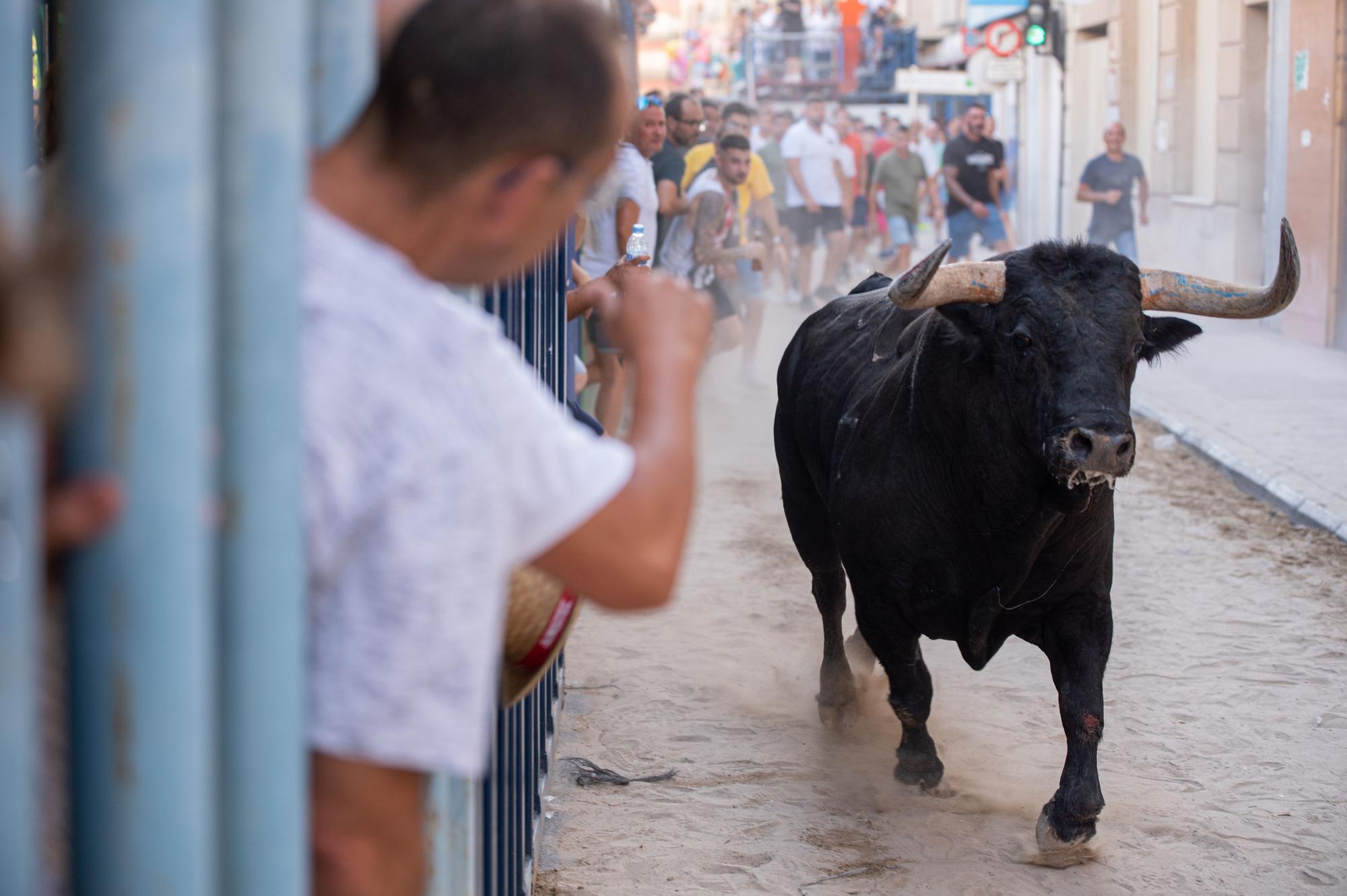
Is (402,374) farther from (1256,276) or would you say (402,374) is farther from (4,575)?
(1256,276)

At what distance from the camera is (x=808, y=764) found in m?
4.89

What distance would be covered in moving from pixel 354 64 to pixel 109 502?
0.54 m

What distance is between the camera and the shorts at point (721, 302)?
10.7 meters

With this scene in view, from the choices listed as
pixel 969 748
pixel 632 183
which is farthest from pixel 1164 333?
pixel 632 183

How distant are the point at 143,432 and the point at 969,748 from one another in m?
4.32

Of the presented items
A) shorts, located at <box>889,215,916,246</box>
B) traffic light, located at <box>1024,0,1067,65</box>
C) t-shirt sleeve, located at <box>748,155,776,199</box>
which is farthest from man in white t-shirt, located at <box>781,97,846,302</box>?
t-shirt sleeve, located at <box>748,155,776,199</box>

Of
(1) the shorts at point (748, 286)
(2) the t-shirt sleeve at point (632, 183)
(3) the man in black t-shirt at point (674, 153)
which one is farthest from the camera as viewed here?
(1) the shorts at point (748, 286)

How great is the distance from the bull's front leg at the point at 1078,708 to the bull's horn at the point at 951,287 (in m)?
0.94

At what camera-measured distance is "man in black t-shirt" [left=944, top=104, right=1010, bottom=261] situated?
54.0ft

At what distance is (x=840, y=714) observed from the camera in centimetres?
533

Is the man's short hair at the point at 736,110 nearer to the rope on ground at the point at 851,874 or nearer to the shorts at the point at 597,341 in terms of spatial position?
the shorts at the point at 597,341

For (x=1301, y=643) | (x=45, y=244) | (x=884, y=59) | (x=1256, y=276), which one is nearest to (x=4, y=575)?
(x=45, y=244)

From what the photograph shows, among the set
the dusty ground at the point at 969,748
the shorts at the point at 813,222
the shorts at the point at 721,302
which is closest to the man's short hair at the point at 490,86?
the dusty ground at the point at 969,748

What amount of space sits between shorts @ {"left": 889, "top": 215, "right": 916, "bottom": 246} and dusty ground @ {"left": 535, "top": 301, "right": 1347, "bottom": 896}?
991cm
